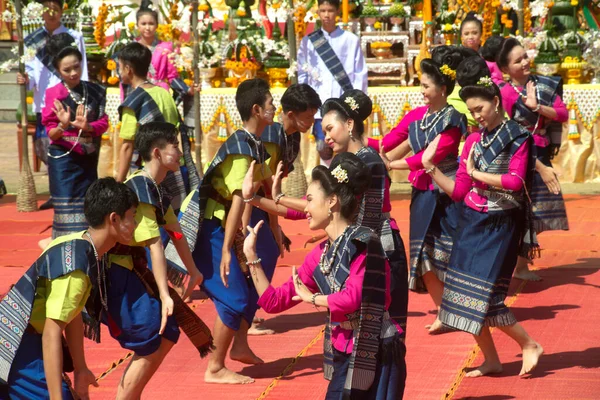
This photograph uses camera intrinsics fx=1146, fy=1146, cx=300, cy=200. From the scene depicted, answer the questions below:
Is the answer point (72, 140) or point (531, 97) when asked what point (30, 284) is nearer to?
point (72, 140)

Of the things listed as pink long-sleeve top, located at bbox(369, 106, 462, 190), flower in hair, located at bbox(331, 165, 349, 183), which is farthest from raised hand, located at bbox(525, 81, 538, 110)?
flower in hair, located at bbox(331, 165, 349, 183)

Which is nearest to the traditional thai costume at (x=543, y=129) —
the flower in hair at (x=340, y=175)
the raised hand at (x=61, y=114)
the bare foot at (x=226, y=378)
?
the bare foot at (x=226, y=378)

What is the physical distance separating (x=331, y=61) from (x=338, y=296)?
19.5ft

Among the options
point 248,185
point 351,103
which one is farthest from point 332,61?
point 248,185

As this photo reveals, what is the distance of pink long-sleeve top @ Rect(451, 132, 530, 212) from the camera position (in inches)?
205

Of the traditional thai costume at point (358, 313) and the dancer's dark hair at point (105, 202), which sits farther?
the dancer's dark hair at point (105, 202)

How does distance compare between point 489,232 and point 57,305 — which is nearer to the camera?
point 57,305

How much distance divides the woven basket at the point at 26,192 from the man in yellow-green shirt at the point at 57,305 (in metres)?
6.10

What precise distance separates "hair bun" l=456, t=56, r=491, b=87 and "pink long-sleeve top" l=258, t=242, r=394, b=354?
1.69 meters

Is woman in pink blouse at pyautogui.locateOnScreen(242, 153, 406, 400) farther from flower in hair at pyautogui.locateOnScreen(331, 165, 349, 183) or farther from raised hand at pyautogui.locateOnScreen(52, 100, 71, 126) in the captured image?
raised hand at pyautogui.locateOnScreen(52, 100, 71, 126)

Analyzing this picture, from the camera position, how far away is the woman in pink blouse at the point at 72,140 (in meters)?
7.41

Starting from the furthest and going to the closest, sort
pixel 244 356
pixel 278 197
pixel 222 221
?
1. pixel 244 356
2. pixel 222 221
3. pixel 278 197

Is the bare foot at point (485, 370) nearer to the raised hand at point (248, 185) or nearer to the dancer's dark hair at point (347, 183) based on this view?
the raised hand at point (248, 185)

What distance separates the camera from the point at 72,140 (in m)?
7.48
